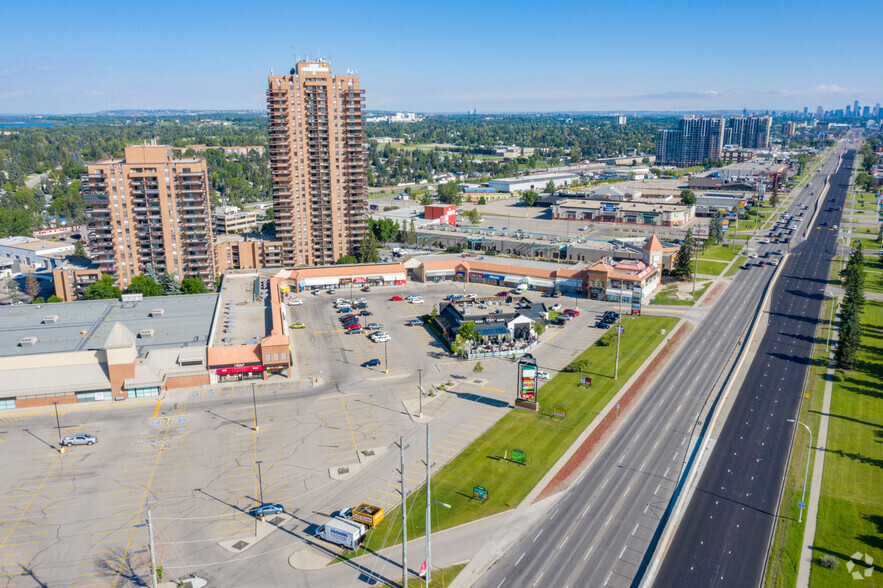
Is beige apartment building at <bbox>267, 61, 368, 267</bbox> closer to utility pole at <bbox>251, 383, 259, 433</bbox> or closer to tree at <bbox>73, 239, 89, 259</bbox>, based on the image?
tree at <bbox>73, 239, 89, 259</bbox>

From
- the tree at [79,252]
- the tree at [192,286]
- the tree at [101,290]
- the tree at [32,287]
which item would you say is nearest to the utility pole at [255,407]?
the tree at [192,286]

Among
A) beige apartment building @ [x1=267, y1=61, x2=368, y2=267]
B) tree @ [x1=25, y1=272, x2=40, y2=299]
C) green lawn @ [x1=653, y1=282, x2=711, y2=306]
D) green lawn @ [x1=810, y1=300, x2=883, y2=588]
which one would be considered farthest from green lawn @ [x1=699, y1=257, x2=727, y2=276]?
tree @ [x1=25, y1=272, x2=40, y2=299]

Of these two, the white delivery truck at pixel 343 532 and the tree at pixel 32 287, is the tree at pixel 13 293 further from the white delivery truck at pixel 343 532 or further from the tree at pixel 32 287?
the white delivery truck at pixel 343 532

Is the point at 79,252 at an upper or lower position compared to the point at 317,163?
lower

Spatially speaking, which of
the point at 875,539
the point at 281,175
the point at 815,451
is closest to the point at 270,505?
the point at 875,539

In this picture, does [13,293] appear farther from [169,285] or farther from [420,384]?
[420,384]

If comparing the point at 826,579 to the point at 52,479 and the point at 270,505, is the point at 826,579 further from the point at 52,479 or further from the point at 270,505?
the point at 52,479

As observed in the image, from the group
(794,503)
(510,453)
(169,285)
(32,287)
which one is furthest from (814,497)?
(32,287)
